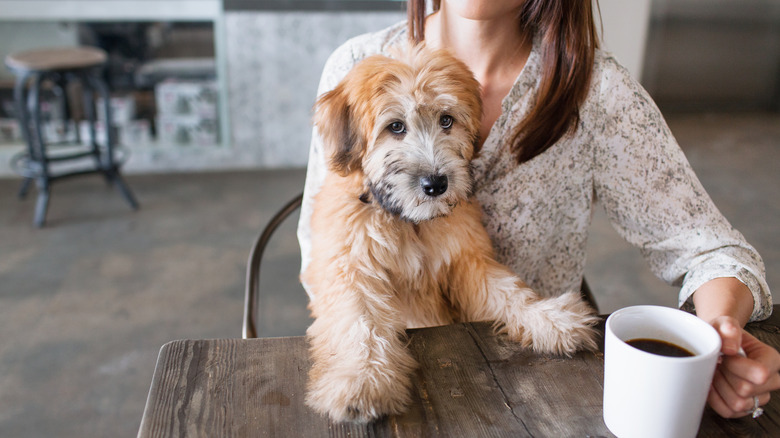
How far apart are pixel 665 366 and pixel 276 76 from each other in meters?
4.24

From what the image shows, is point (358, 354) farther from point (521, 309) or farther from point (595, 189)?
point (595, 189)

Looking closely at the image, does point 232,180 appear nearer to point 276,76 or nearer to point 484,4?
point 276,76

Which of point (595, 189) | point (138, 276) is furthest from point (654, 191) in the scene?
point (138, 276)

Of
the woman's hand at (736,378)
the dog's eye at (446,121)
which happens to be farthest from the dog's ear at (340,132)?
the woman's hand at (736,378)

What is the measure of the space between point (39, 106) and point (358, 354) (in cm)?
347

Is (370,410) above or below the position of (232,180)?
above

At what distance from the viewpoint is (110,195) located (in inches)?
171

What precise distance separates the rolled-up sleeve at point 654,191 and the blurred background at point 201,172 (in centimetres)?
197

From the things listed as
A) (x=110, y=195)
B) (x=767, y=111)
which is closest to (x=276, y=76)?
(x=110, y=195)

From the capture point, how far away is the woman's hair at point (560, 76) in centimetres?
136

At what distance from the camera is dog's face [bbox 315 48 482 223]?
1.16 m

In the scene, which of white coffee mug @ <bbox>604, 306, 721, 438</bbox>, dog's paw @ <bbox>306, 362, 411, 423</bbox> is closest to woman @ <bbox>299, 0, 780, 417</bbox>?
white coffee mug @ <bbox>604, 306, 721, 438</bbox>

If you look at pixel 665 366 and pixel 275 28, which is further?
pixel 275 28

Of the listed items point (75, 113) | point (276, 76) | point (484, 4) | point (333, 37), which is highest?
point (484, 4)
